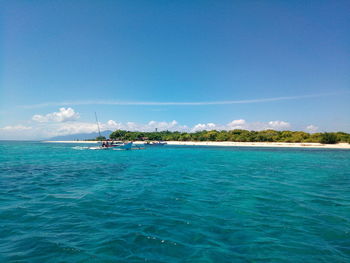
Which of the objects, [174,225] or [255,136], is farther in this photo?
[255,136]

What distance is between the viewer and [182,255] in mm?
5641

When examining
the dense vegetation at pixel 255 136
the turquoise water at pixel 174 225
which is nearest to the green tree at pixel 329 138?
the dense vegetation at pixel 255 136

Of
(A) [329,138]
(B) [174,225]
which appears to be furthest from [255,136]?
(B) [174,225]

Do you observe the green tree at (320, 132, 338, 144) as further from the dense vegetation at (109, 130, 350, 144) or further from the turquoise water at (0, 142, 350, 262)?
the turquoise water at (0, 142, 350, 262)

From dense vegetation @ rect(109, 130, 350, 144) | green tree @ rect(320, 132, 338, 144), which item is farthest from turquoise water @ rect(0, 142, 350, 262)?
dense vegetation @ rect(109, 130, 350, 144)

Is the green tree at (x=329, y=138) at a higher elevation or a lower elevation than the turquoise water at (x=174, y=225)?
higher

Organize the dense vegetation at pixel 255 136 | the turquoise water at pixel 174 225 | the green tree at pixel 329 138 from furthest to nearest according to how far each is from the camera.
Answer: the dense vegetation at pixel 255 136 → the green tree at pixel 329 138 → the turquoise water at pixel 174 225

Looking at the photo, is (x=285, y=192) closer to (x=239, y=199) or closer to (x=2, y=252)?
(x=239, y=199)

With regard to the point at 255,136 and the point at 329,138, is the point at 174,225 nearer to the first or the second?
the point at 329,138

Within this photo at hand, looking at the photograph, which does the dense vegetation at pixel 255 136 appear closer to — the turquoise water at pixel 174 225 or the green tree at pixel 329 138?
the green tree at pixel 329 138

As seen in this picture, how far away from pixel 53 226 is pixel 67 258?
8.86ft

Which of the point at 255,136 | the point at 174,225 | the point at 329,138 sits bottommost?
the point at 174,225

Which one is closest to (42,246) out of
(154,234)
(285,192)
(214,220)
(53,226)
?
(53,226)

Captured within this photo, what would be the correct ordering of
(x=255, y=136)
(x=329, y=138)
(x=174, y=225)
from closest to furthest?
(x=174, y=225), (x=329, y=138), (x=255, y=136)
